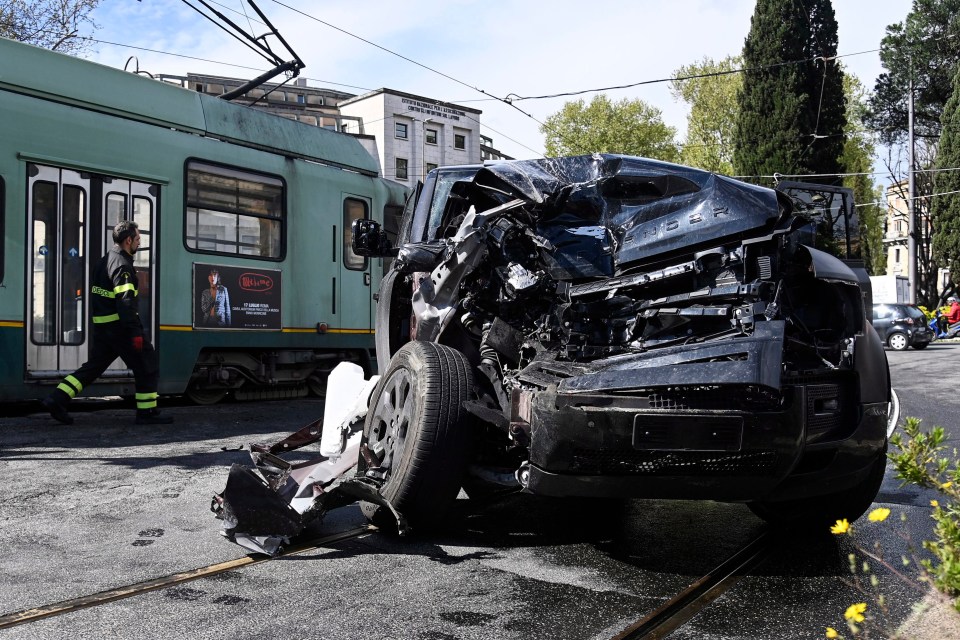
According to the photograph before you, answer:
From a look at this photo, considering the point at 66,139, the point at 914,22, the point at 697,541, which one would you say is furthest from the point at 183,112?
the point at 914,22

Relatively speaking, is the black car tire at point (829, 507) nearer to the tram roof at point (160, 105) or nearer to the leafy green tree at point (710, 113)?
the tram roof at point (160, 105)

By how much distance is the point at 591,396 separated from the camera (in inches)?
117

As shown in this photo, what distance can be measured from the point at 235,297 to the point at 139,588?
637 centimetres

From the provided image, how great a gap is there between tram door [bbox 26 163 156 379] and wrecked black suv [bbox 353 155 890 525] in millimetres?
4844

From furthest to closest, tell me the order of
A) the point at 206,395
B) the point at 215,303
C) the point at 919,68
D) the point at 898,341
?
the point at 919,68
the point at 898,341
the point at 206,395
the point at 215,303

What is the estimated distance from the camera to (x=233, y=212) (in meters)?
9.20

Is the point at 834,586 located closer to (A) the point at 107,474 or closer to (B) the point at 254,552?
(B) the point at 254,552

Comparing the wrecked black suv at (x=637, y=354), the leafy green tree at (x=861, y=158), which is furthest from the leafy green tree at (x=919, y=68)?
the wrecked black suv at (x=637, y=354)

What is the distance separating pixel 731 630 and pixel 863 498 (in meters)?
1.39

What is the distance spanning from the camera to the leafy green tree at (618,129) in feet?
143

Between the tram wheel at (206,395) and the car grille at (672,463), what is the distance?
7.47 m

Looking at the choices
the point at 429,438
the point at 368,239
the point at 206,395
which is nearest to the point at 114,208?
the point at 206,395

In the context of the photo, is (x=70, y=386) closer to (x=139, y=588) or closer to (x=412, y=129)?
(x=139, y=588)

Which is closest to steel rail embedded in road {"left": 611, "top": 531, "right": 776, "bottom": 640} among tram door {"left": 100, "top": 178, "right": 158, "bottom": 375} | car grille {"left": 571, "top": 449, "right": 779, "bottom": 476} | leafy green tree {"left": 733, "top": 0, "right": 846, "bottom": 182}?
car grille {"left": 571, "top": 449, "right": 779, "bottom": 476}
